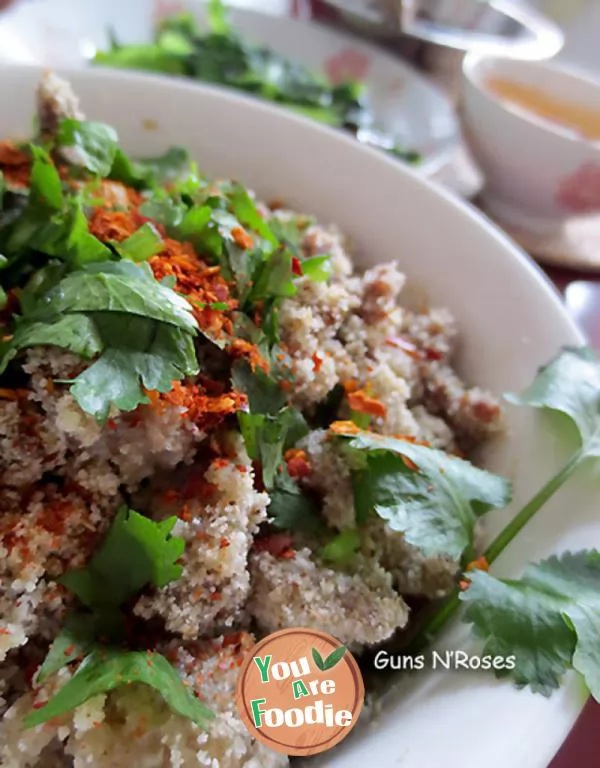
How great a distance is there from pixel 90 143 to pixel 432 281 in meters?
0.50

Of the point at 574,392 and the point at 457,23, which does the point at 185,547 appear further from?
the point at 457,23

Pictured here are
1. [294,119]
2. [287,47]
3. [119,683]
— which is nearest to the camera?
[119,683]

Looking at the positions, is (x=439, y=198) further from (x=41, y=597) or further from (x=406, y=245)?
(x=41, y=597)

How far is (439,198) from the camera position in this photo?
108 cm

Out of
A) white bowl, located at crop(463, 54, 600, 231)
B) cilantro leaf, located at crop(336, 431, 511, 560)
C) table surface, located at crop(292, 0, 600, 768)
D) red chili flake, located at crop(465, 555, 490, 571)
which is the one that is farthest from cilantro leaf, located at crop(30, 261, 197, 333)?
white bowl, located at crop(463, 54, 600, 231)

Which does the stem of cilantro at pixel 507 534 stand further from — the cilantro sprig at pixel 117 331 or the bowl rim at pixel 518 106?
the bowl rim at pixel 518 106

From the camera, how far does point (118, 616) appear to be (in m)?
0.63

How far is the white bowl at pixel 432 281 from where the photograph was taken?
1.89ft

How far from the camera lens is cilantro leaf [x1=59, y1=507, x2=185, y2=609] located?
611 millimetres

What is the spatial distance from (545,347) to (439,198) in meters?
0.32

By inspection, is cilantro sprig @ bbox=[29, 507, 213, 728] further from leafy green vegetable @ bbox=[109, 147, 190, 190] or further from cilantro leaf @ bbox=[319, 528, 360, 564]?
leafy green vegetable @ bbox=[109, 147, 190, 190]

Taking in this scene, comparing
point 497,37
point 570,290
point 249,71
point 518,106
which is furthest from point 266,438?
point 497,37

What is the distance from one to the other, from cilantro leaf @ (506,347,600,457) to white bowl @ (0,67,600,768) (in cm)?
3

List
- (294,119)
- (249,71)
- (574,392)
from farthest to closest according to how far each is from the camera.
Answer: (249,71) → (294,119) → (574,392)
